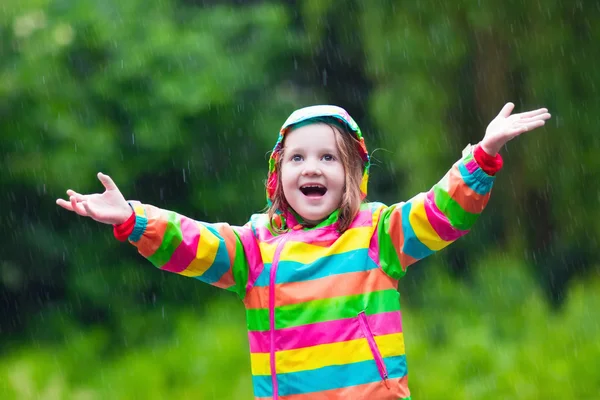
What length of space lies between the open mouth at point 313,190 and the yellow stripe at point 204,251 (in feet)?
1.11

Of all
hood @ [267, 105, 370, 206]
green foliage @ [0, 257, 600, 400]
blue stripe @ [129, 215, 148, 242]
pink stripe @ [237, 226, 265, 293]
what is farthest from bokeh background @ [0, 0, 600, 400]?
blue stripe @ [129, 215, 148, 242]

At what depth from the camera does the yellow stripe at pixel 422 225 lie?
307 centimetres

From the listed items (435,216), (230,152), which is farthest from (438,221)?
(230,152)

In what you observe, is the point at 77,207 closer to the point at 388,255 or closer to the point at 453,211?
the point at 388,255

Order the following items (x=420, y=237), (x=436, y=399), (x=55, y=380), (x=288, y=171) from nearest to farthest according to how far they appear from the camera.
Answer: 1. (x=420, y=237)
2. (x=288, y=171)
3. (x=436, y=399)
4. (x=55, y=380)

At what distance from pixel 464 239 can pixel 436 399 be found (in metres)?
2.27

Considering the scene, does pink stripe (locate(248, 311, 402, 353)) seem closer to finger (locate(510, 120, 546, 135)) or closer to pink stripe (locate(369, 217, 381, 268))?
pink stripe (locate(369, 217, 381, 268))

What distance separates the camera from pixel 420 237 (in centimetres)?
310

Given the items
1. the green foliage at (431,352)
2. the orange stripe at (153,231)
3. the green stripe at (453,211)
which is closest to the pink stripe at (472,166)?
the green stripe at (453,211)

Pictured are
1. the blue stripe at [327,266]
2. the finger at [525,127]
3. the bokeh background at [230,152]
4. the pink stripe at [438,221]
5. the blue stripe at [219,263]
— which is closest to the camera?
the finger at [525,127]

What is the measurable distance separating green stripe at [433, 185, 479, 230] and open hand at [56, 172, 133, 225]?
975mm

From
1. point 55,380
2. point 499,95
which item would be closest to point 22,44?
point 55,380

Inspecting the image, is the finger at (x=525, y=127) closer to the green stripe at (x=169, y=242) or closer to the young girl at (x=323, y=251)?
the young girl at (x=323, y=251)

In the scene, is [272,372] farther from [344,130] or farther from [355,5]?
[355,5]
